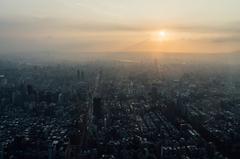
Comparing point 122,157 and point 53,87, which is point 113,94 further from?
point 122,157

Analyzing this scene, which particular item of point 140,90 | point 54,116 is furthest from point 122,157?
point 140,90

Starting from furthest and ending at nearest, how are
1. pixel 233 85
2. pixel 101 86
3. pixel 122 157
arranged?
1. pixel 233 85
2. pixel 101 86
3. pixel 122 157

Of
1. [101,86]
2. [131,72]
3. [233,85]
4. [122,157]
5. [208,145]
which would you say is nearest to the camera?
[122,157]

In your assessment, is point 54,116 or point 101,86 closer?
point 54,116

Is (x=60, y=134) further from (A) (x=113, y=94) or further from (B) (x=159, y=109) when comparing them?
(A) (x=113, y=94)

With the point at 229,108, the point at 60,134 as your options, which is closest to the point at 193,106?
the point at 229,108

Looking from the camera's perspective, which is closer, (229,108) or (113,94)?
(229,108)

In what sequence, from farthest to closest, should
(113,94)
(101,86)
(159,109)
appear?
(101,86), (113,94), (159,109)

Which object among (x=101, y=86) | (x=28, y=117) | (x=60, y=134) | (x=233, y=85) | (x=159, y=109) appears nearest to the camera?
(x=60, y=134)
